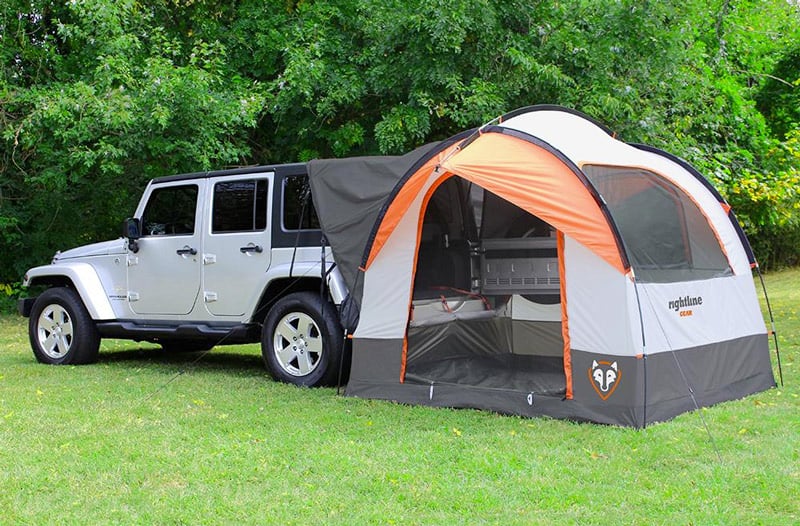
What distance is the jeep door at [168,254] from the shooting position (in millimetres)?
9156

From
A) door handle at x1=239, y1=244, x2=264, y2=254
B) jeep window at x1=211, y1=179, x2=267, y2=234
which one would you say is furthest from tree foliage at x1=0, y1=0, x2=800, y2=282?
door handle at x1=239, y1=244, x2=264, y2=254

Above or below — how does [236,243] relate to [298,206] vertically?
below

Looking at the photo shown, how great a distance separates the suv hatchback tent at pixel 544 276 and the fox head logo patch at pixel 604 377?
0.01 metres

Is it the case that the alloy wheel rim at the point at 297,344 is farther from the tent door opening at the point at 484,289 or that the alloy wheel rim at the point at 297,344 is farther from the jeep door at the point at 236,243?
the tent door opening at the point at 484,289

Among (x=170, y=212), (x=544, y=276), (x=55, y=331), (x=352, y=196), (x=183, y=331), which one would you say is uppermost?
(x=352, y=196)

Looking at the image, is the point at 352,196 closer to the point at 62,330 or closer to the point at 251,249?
the point at 251,249

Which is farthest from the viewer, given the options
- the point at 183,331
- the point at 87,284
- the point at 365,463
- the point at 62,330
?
the point at 62,330

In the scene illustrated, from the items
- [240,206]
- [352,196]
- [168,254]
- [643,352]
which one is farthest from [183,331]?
[643,352]

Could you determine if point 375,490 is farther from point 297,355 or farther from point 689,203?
point 689,203

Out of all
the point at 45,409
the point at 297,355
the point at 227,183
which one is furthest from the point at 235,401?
the point at 227,183

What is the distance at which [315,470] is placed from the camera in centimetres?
545

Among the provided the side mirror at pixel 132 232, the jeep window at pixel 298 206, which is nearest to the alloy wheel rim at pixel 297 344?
the jeep window at pixel 298 206

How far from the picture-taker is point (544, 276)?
873cm

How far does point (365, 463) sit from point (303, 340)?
9.32 ft
